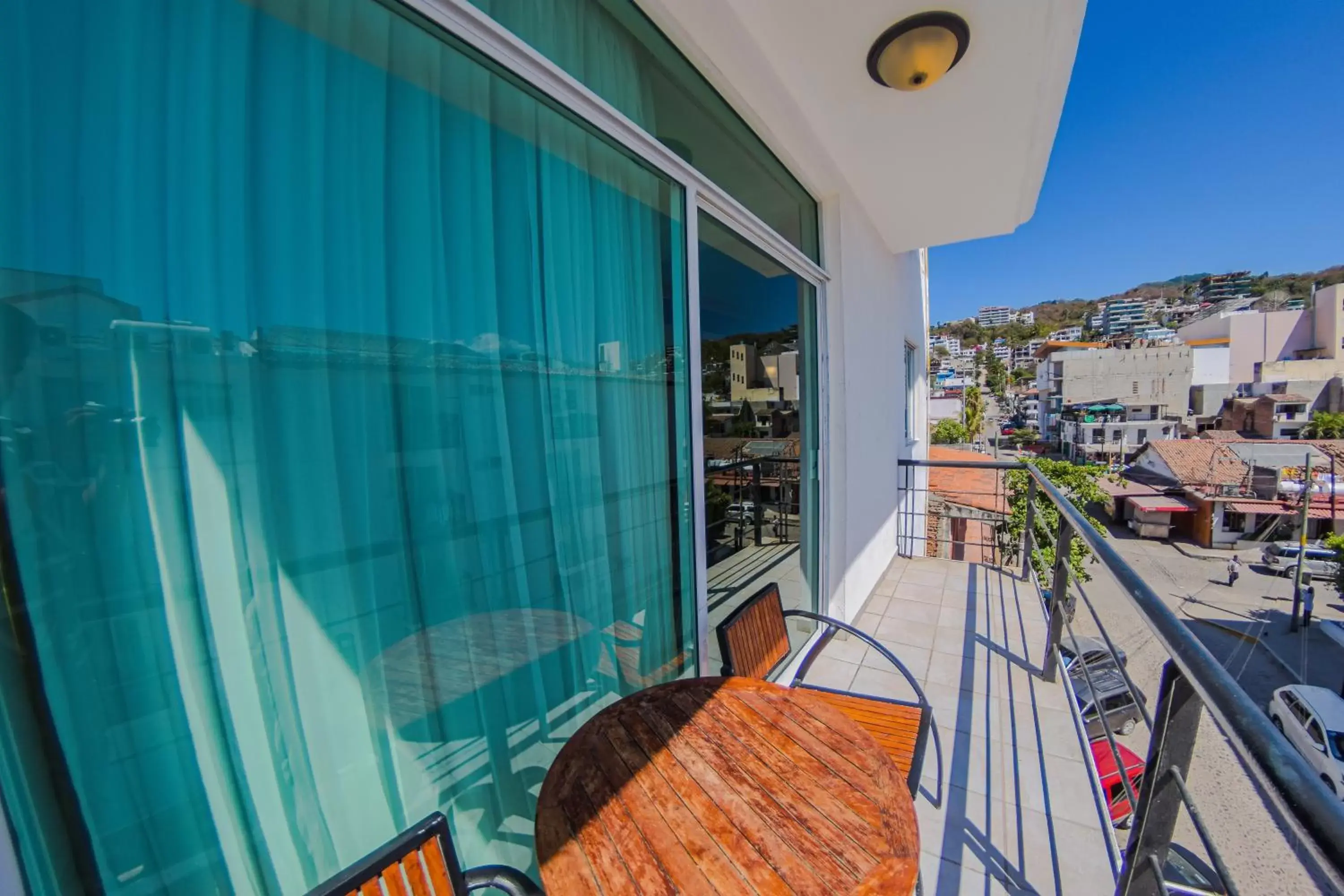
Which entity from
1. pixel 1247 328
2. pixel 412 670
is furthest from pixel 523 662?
pixel 1247 328

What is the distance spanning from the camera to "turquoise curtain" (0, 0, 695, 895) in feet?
2.02

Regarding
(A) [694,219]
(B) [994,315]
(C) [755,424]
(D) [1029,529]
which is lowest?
(D) [1029,529]

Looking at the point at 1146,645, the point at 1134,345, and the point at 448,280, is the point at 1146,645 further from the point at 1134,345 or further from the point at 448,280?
the point at 1134,345

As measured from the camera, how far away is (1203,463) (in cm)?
2400

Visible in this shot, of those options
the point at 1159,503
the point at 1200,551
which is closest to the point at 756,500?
the point at 1200,551

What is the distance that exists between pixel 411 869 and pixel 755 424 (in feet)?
5.87

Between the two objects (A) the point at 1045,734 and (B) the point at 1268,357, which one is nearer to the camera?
(A) the point at 1045,734

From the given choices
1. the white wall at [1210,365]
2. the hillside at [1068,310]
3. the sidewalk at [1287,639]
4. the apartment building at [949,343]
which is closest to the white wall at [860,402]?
the sidewalk at [1287,639]

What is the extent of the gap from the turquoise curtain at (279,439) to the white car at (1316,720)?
38.0 feet

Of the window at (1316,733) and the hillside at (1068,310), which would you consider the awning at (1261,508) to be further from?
the hillside at (1068,310)

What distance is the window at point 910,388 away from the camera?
207 inches

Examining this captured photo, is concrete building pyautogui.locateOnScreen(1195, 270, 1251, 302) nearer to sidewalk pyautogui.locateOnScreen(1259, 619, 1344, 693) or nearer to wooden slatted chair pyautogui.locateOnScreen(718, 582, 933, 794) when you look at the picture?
sidewalk pyautogui.locateOnScreen(1259, 619, 1344, 693)

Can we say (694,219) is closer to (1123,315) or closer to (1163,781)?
(1163,781)

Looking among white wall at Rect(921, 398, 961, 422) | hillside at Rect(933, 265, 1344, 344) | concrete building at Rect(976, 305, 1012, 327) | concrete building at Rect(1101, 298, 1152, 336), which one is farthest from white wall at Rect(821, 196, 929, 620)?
concrete building at Rect(976, 305, 1012, 327)
